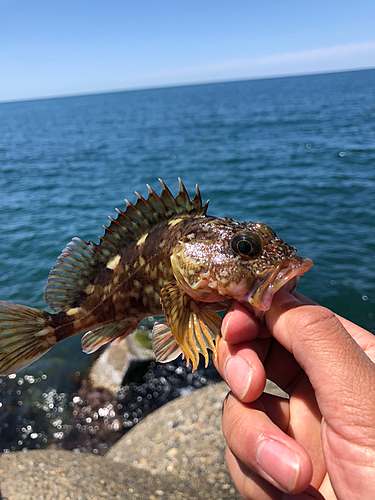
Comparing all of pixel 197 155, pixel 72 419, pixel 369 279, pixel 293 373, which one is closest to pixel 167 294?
pixel 293 373

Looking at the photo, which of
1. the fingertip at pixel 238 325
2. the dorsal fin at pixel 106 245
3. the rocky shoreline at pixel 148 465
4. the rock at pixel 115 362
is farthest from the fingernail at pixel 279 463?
the rock at pixel 115 362

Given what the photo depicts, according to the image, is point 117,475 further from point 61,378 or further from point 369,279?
point 369,279

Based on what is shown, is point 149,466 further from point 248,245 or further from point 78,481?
point 248,245

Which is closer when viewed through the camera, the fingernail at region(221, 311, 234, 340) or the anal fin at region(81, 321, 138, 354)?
the fingernail at region(221, 311, 234, 340)

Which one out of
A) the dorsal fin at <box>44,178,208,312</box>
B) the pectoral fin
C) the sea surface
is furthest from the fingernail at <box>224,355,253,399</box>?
the sea surface

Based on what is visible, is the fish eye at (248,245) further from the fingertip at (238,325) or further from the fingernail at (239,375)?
the fingernail at (239,375)

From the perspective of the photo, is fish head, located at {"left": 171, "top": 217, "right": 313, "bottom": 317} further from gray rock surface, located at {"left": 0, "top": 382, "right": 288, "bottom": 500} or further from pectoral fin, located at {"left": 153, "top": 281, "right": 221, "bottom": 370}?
gray rock surface, located at {"left": 0, "top": 382, "right": 288, "bottom": 500}
